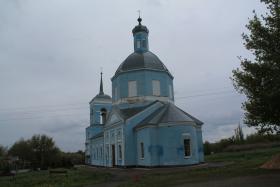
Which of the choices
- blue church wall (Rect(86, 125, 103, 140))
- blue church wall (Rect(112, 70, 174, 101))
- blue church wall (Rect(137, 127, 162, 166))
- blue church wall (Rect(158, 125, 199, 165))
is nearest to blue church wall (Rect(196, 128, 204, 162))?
blue church wall (Rect(158, 125, 199, 165))

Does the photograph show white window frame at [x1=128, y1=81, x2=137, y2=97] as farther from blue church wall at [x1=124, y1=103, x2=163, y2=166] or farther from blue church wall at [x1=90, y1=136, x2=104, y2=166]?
blue church wall at [x1=90, y1=136, x2=104, y2=166]

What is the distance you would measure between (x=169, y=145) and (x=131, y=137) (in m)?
4.49

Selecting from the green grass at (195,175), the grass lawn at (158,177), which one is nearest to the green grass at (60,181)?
the grass lawn at (158,177)

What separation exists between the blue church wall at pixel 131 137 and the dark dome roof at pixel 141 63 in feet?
15.6

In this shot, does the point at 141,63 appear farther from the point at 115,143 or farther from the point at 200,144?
the point at 200,144

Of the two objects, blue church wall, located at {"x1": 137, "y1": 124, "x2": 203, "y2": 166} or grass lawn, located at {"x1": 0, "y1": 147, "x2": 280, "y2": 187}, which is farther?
blue church wall, located at {"x1": 137, "y1": 124, "x2": 203, "y2": 166}

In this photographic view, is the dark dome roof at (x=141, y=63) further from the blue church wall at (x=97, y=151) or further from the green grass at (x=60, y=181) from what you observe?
the green grass at (x=60, y=181)

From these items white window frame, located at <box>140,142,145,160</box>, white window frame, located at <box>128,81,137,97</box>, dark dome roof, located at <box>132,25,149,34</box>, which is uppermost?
dark dome roof, located at <box>132,25,149,34</box>

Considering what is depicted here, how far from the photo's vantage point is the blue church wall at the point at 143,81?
32.5 m

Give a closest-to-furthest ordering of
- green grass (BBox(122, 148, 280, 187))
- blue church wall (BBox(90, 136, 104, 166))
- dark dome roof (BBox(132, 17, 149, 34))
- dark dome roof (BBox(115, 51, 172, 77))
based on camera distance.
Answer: green grass (BBox(122, 148, 280, 187)) → dark dome roof (BBox(115, 51, 172, 77)) → dark dome roof (BBox(132, 17, 149, 34)) → blue church wall (BBox(90, 136, 104, 166))

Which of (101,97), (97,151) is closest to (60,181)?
(97,151)

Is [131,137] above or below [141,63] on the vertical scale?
below

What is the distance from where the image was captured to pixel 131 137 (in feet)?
99.6

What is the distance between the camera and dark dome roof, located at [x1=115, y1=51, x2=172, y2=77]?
109 feet
